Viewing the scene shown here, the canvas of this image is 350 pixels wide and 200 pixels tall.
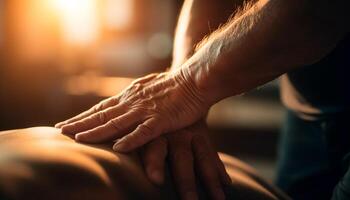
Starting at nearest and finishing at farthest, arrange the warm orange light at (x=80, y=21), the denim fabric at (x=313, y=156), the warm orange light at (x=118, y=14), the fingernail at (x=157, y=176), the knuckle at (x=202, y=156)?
the fingernail at (x=157, y=176)
the knuckle at (x=202, y=156)
the denim fabric at (x=313, y=156)
the warm orange light at (x=80, y=21)
the warm orange light at (x=118, y=14)

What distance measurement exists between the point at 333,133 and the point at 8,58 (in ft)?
8.17

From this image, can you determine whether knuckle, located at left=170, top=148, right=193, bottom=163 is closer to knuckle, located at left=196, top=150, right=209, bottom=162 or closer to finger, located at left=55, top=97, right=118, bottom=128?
knuckle, located at left=196, top=150, right=209, bottom=162

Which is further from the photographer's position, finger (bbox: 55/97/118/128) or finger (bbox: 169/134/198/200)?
finger (bbox: 55/97/118/128)

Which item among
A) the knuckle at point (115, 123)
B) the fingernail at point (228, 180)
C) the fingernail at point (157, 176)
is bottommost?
the fingernail at point (228, 180)

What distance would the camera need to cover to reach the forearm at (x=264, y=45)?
811 millimetres

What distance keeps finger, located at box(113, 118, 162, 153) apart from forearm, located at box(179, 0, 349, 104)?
0.12 meters

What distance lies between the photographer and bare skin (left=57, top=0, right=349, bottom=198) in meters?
0.81

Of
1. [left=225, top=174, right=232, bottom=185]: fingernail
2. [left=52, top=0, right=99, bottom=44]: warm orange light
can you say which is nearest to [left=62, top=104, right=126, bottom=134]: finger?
[left=225, top=174, right=232, bottom=185]: fingernail

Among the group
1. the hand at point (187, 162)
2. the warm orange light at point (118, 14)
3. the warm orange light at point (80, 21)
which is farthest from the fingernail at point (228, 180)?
the warm orange light at point (118, 14)

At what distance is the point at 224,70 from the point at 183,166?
19 centimetres

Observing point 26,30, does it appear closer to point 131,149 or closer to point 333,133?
point 333,133

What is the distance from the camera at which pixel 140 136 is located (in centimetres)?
81

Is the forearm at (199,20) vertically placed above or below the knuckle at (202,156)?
above

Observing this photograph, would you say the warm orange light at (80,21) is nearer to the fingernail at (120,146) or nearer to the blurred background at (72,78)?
the blurred background at (72,78)
